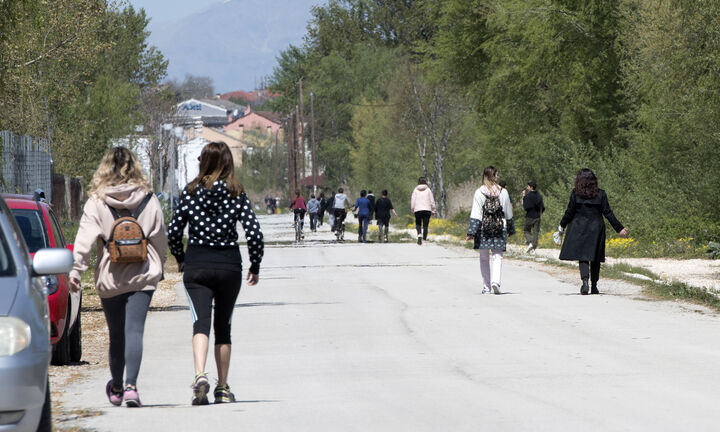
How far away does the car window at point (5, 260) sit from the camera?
6457mm

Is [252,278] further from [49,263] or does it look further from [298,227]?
[298,227]

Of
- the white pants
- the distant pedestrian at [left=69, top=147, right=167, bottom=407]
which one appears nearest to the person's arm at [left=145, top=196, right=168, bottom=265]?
the distant pedestrian at [left=69, top=147, right=167, bottom=407]

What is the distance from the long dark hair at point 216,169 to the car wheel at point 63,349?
3166mm

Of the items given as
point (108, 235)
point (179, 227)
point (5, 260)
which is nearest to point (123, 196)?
point (108, 235)

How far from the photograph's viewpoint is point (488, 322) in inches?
551

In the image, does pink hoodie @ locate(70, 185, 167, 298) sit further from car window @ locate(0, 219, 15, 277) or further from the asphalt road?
car window @ locate(0, 219, 15, 277)

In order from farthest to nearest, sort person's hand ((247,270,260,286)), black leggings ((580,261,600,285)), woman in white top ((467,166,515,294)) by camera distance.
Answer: woman in white top ((467,166,515,294)) < black leggings ((580,261,600,285)) < person's hand ((247,270,260,286))

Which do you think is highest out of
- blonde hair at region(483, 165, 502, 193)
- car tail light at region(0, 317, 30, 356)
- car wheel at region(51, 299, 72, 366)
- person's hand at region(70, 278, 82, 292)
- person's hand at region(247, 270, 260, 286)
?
blonde hair at region(483, 165, 502, 193)

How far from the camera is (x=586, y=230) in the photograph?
17.5 m

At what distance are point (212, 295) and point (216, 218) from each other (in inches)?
20.7

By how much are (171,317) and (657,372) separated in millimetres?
7588

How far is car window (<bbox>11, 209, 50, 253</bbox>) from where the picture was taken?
36.9ft

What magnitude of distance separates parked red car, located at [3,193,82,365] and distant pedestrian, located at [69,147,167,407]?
2286 millimetres

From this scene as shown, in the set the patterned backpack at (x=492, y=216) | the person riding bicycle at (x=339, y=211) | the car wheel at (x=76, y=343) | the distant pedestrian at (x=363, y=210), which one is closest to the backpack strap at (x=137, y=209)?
the car wheel at (x=76, y=343)
